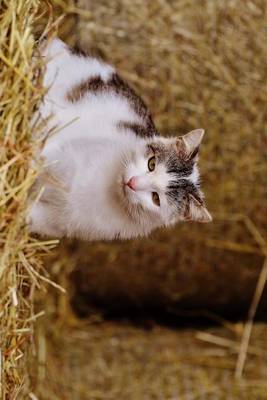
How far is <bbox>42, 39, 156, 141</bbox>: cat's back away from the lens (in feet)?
6.54

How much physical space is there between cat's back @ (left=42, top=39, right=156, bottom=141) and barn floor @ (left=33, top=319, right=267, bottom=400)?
1.05 meters

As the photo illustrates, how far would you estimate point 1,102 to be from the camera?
158 cm

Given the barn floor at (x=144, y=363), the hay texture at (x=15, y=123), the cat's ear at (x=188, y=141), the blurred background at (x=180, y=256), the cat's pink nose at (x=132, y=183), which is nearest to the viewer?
the hay texture at (x=15, y=123)

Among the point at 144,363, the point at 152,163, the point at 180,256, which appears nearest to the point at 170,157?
the point at 152,163

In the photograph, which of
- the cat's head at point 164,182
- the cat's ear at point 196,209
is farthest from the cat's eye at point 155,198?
the cat's ear at point 196,209

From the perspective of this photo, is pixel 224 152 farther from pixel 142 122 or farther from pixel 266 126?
pixel 142 122

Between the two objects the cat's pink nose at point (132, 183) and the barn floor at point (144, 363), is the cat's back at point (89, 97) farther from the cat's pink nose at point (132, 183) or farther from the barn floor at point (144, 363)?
the barn floor at point (144, 363)

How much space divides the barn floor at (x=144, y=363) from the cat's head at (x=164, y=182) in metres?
0.98

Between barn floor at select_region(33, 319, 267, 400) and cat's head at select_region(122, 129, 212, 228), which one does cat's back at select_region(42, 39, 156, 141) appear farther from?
barn floor at select_region(33, 319, 267, 400)

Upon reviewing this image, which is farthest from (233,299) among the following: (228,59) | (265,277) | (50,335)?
(228,59)

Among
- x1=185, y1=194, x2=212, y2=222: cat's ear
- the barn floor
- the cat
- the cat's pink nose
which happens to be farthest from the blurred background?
the cat's pink nose

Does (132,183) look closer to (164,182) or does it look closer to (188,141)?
(164,182)

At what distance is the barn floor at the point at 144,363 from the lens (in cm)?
276

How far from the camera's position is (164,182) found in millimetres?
1903
